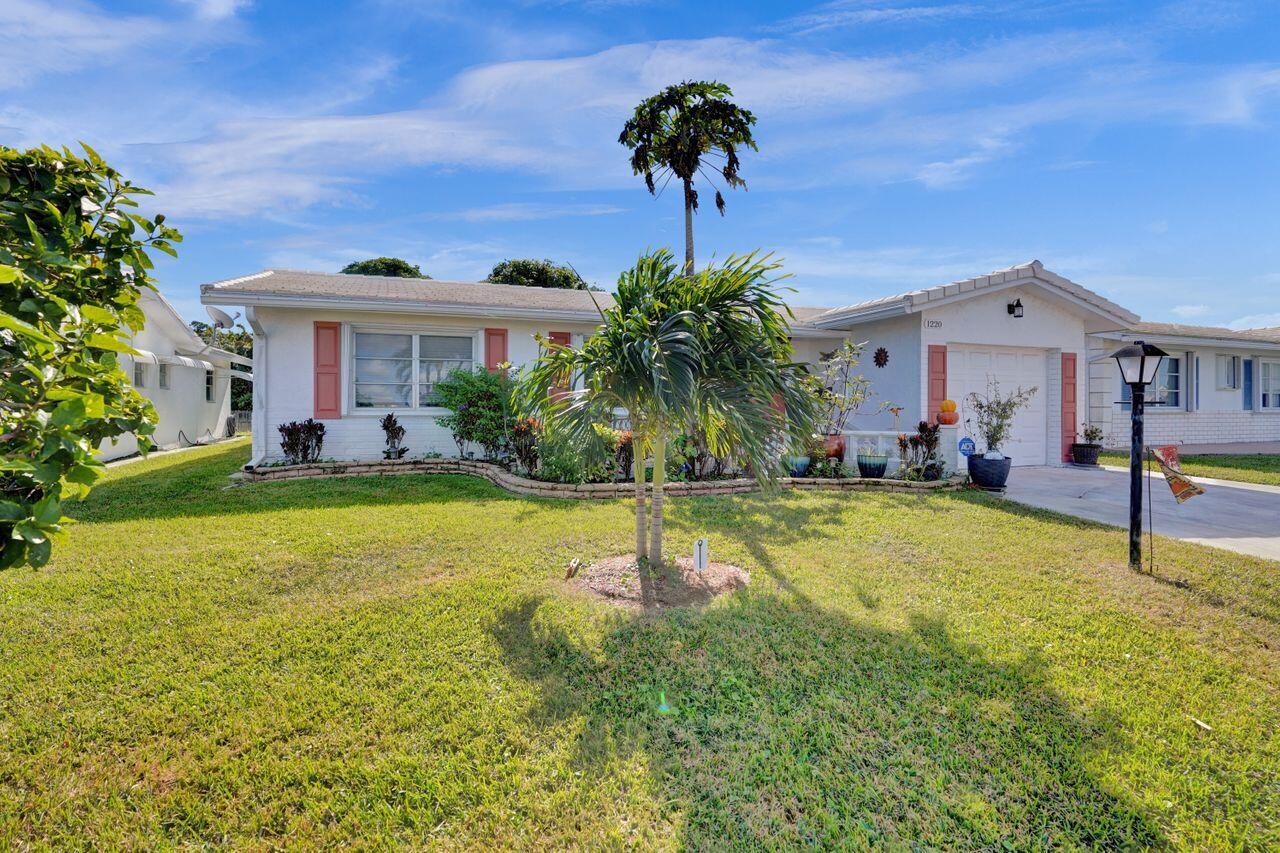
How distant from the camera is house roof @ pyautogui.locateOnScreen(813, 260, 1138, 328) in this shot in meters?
9.22

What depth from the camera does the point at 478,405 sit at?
29.8 ft

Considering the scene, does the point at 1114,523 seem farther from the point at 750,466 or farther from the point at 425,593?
the point at 425,593

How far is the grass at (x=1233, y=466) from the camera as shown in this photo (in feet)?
30.2

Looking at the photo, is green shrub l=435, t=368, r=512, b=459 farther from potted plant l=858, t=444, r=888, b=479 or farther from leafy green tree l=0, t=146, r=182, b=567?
leafy green tree l=0, t=146, r=182, b=567

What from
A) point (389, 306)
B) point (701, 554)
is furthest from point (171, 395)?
point (701, 554)

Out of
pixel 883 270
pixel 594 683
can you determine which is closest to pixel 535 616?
pixel 594 683

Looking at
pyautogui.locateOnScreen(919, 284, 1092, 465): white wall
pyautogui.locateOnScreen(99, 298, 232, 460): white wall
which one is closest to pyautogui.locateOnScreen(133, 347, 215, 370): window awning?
pyautogui.locateOnScreen(99, 298, 232, 460): white wall

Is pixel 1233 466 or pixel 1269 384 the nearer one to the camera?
pixel 1233 466

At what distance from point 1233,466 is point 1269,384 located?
9.00 metres

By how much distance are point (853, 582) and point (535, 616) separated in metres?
2.52

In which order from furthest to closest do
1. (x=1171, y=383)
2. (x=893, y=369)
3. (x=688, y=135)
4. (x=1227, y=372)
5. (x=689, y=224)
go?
(x=1227, y=372) < (x=1171, y=383) < (x=689, y=224) < (x=688, y=135) < (x=893, y=369)

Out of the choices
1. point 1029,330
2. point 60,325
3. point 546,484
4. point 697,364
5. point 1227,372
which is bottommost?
point 546,484

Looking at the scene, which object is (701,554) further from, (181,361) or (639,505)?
(181,361)

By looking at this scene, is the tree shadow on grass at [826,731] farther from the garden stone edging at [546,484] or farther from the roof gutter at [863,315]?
the roof gutter at [863,315]
